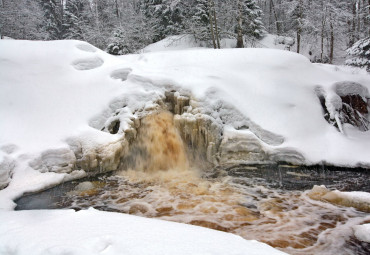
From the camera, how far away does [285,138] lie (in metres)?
6.24

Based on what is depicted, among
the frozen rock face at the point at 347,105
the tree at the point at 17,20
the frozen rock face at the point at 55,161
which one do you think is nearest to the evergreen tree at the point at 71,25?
the tree at the point at 17,20

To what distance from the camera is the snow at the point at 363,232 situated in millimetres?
3333

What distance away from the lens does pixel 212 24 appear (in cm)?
1564

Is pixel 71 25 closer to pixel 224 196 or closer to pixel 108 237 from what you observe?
pixel 224 196

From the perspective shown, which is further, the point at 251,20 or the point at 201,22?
the point at 251,20

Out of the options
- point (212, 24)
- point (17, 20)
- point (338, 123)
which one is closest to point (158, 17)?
point (212, 24)

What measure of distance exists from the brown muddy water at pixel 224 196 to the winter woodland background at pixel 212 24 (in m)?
10.4

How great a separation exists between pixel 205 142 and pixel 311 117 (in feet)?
9.74

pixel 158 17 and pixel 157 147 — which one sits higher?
pixel 158 17

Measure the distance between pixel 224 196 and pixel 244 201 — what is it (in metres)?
0.39

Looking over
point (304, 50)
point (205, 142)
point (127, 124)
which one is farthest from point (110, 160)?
point (304, 50)

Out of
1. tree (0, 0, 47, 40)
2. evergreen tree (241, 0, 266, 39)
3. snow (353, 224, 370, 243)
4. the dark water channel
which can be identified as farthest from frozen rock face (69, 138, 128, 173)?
tree (0, 0, 47, 40)

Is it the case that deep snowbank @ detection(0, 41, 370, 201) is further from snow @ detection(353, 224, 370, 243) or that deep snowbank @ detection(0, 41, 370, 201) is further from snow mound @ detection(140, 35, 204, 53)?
snow mound @ detection(140, 35, 204, 53)

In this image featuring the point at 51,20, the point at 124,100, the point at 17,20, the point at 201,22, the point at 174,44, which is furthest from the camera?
the point at 51,20
